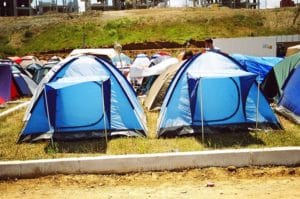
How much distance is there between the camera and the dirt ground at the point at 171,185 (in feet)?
22.0

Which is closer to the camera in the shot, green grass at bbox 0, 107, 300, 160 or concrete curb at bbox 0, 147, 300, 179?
concrete curb at bbox 0, 147, 300, 179

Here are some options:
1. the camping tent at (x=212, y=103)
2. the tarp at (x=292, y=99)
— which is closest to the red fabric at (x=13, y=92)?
the camping tent at (x=212, y=103)

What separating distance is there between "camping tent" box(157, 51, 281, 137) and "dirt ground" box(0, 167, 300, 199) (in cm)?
235

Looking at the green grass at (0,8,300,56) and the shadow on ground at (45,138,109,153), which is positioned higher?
the green grass at (0,8,300,56)

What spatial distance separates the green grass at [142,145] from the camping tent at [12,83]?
7.77 meters

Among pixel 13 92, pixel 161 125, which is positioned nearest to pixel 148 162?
pixel 161 125

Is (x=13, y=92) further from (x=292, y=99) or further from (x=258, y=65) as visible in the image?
(x=292, y=99)

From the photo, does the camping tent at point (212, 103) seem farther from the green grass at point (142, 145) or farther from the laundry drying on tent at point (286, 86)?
the laundry drying on tent at point (286, 86)

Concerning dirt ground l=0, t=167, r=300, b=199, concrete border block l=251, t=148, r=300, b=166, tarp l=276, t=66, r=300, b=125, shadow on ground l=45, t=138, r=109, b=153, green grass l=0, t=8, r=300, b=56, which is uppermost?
green grass l=0, t=8, r=300, b=56

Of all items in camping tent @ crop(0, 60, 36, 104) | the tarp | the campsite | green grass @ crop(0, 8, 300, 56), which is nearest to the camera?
the campsite

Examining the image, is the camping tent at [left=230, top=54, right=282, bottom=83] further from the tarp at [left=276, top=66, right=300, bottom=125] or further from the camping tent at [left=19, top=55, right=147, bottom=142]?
the camping tent at [left=19, top=55, right=147, bottom=142]

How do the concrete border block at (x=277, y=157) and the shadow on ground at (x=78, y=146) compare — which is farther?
the shadow on ground at (x=78, y=146)

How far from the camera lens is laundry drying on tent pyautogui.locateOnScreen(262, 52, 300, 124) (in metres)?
11.5

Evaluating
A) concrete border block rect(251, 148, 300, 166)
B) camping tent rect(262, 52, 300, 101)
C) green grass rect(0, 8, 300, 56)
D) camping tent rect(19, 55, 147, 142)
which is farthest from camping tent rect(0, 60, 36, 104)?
green grass rect(0, 8, 300, 56)
